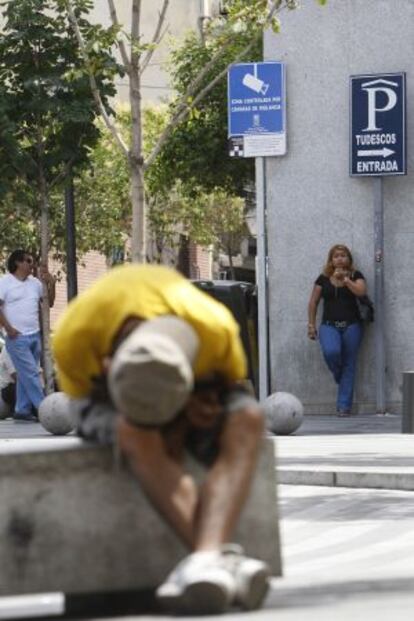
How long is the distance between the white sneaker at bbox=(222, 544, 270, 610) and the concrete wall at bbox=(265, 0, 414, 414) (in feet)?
54.7

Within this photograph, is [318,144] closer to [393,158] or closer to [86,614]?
[393,158]

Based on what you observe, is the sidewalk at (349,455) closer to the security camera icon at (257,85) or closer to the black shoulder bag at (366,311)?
the black shoulder bag at (366,311)

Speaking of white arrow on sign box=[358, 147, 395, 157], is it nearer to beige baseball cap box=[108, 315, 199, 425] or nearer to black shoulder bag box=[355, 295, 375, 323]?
black shoulder bag box=[355, 295, 375, 323]

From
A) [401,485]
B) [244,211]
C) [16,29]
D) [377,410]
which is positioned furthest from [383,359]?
[244,211]

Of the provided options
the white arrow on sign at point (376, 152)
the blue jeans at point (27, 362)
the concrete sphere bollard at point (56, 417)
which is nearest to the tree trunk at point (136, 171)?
the concrete sphere bollard at point (56, 417)

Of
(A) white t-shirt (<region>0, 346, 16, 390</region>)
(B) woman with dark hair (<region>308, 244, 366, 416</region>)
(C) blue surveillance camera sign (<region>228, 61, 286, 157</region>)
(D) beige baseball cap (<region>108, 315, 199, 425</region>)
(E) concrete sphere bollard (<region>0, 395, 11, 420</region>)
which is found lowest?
(E) concrete sphere bollard (<region>0, 395, 11, 420</region>)

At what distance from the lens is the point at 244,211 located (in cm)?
6022

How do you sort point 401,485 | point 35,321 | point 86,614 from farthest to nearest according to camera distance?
point 35,321 < point 401,485 < point 86,614

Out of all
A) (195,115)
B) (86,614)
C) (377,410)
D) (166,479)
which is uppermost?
(195,115)

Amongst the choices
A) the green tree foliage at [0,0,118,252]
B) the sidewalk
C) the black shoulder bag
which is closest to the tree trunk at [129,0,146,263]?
the sidewalk

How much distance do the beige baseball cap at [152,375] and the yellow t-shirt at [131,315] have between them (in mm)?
189

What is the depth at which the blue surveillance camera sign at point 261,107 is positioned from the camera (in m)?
21.8

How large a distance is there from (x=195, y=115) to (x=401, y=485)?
6.52 meters

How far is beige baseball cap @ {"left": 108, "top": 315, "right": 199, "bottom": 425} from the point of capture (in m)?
6.51
